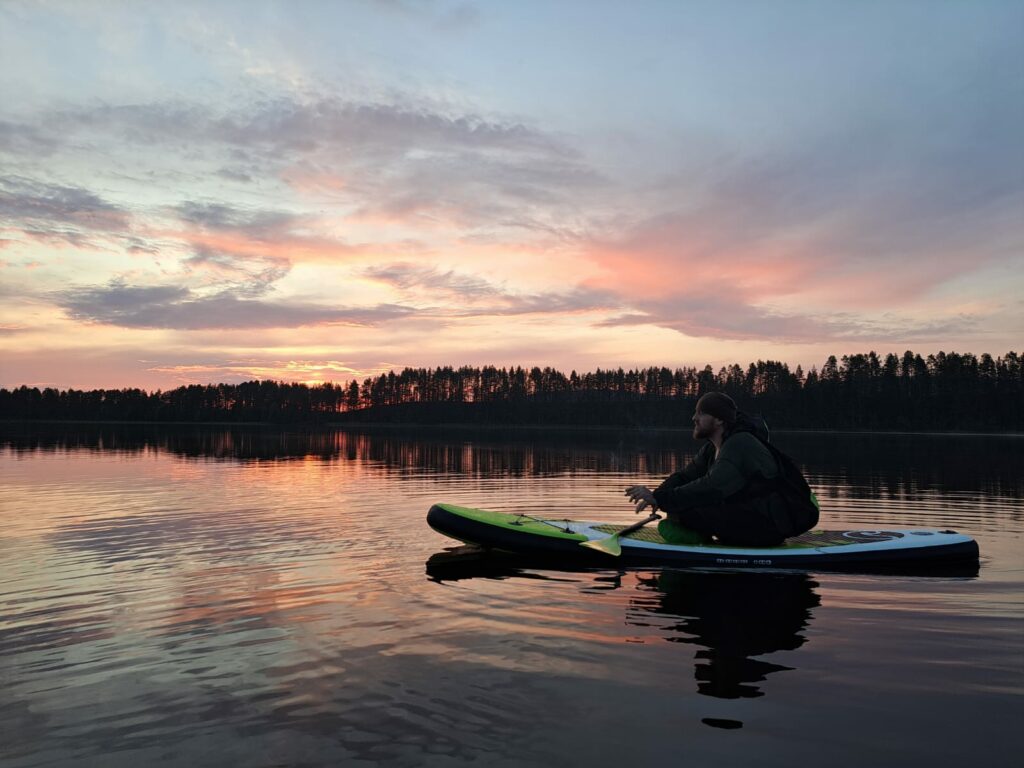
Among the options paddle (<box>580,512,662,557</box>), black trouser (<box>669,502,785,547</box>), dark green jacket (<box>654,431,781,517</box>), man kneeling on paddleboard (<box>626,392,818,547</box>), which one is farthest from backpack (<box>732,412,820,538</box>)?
paddle (<box>580,512,662,557</box>)

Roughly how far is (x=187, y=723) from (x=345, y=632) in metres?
2.29

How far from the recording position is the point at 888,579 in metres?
9.96

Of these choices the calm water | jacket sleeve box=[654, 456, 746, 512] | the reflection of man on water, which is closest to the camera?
the calm water

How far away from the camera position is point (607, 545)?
426 inches

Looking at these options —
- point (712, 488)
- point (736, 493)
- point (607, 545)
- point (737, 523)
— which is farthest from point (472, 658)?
point (737, 523)

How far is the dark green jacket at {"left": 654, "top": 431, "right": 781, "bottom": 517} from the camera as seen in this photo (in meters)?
10.1

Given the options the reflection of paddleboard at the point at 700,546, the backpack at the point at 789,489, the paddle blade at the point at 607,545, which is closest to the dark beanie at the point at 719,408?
the backpack at the point at 789,489

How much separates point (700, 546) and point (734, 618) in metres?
2.59

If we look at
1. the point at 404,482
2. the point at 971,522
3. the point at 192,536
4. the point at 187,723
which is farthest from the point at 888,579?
the point at 404,482

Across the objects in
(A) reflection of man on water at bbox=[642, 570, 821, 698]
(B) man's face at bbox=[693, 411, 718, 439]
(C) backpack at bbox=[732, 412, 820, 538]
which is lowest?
(A) reflection of man on water at bbox=[642, 570, 821, 698]

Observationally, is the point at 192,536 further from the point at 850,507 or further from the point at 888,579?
the point at 850,507

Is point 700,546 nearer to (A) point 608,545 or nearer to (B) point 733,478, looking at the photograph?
(B) point 733,478

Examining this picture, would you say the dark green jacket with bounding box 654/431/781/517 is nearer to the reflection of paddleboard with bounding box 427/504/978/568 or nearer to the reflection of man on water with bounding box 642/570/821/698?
the reflection of paddleboard with bounding box 427/504/978/568

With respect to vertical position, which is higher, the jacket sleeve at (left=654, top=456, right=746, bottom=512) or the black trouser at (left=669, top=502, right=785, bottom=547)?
the jacket sleeve at (left=654, top=456, right=746, bottom=512)
